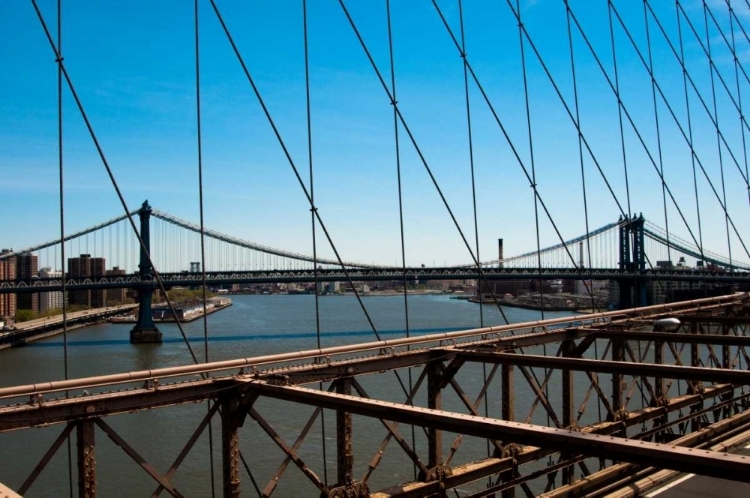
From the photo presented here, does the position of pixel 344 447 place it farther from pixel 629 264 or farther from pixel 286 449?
pixel 629 264

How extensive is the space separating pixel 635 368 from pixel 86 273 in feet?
191

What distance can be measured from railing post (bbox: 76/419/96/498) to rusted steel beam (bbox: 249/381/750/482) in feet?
5.05

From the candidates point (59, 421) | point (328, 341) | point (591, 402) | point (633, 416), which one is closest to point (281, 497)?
point (633, 416)

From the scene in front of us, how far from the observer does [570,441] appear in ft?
9.39

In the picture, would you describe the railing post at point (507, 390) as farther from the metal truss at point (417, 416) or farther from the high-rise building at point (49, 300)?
the high-rise building at point (49, 300)

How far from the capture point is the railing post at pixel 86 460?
→ 414 cm

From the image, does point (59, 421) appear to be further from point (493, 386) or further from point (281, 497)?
point (493, 386)

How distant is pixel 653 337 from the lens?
7270 millimetres

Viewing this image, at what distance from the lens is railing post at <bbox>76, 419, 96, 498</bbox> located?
163 inches

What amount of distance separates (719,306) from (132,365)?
20899mm

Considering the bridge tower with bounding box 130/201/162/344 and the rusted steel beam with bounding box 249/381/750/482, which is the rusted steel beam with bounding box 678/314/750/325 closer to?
the rusted steel beam with bounding box 249/381/750/482

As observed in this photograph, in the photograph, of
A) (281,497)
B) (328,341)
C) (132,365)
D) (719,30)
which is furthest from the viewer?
(328,341)

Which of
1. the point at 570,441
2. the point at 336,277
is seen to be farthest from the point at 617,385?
the point at 336,277

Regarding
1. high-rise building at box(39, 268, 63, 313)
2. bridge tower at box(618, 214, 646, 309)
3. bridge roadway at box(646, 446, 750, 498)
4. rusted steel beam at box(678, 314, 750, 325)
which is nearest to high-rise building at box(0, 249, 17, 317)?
high-rise building at box(39, 268, 63, 313)
